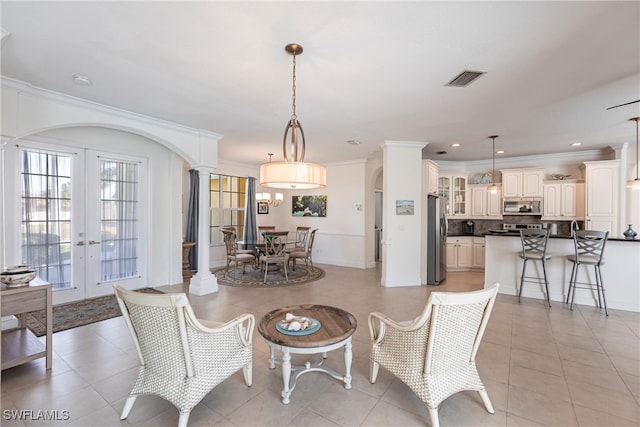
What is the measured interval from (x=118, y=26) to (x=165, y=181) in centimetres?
367

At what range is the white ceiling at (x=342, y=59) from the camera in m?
1.95

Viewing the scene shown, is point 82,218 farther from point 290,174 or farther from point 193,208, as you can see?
point 290,174

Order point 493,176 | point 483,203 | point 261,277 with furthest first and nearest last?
point 483,203 < point 493,176 < point 261,277

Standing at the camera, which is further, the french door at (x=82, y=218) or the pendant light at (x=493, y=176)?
the pendant light at (x=493, y=176)

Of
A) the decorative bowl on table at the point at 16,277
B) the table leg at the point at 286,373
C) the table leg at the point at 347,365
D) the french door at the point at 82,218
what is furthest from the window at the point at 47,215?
the table leg at the point at 347,365

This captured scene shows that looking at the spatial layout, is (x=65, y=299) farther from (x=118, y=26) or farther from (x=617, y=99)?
(x=617, y=99)

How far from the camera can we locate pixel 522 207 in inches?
259

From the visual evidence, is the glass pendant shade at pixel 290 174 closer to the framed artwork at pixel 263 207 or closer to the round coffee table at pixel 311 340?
the round coffee table at pixel 311 340

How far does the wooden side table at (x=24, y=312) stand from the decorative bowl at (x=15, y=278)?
52 mm

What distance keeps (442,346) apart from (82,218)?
5.15 metres

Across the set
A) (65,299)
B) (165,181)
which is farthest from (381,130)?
(65,299)

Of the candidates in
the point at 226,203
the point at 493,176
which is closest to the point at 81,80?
the point at 226,203

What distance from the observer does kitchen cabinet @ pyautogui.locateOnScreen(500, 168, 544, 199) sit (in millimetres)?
6316

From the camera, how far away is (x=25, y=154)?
3.92 m
